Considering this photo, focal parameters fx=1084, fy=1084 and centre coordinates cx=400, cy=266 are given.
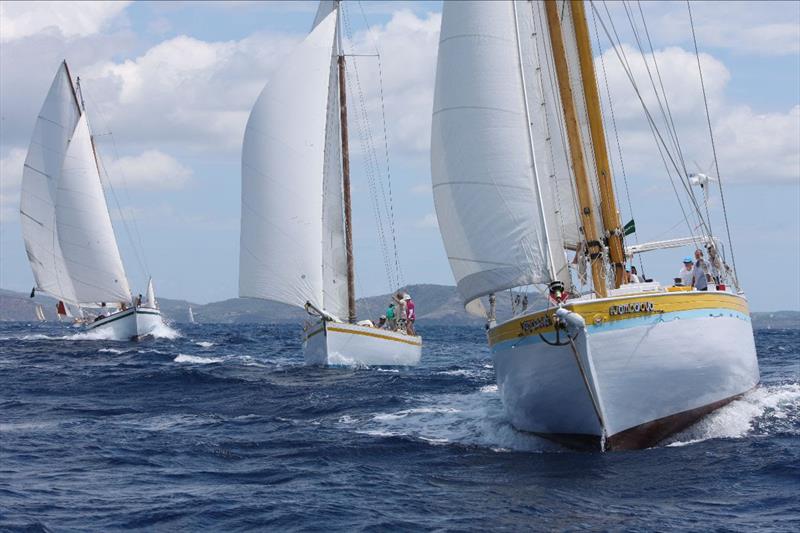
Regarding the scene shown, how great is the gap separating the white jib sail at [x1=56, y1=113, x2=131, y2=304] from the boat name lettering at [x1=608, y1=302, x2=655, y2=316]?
1870 inches

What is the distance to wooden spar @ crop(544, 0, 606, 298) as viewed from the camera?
21125mm

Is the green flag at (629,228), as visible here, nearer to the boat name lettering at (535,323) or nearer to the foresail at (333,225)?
the boat name lettering at (535,323)

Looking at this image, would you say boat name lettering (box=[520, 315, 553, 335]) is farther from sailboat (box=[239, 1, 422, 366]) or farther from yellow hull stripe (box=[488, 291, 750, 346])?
sailboat (box=[239, 1, 422, 366])

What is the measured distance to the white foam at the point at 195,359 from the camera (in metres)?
44.6

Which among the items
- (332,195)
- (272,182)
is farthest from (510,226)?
(332,195)

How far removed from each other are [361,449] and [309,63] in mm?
22680

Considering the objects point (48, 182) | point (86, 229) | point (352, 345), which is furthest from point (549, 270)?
point (48, 182)

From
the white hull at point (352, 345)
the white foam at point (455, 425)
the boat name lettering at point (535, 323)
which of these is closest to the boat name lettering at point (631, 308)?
the boat name lettering at point (535, 323)

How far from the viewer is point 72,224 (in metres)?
60.4

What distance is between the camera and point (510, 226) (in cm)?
1933

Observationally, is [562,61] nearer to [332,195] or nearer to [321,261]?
[321,261]

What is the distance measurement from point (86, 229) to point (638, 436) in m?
47.2

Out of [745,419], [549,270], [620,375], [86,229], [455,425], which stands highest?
[86,229]

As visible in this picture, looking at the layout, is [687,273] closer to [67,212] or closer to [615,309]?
[615,309]
